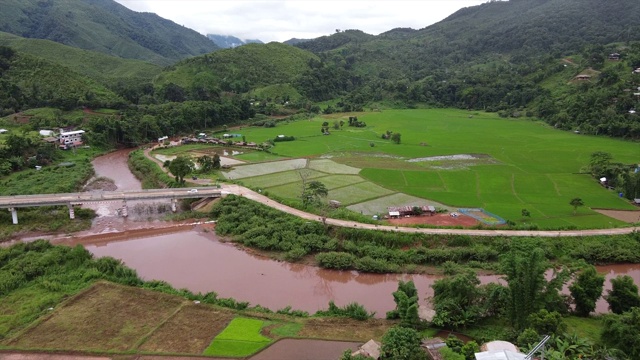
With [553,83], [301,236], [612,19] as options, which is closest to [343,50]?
[553,83]

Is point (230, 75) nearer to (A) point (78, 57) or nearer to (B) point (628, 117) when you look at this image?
(A) point (78, 57)

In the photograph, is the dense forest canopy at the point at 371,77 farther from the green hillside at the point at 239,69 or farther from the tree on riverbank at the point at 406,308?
the tree on riverbank at the point at 406,308

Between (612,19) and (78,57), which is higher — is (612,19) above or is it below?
above

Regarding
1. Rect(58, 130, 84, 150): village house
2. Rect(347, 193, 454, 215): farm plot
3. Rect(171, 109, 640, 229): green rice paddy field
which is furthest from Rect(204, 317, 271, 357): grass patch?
Rect(58, 130, 84, 150): village house

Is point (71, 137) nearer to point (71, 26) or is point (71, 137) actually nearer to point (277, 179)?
point (277, 179)

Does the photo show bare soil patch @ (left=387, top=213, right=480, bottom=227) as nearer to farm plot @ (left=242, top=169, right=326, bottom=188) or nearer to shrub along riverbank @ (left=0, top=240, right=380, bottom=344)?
shrub along riverbank @ (left=0, top=240, right=380, bottom=344)
